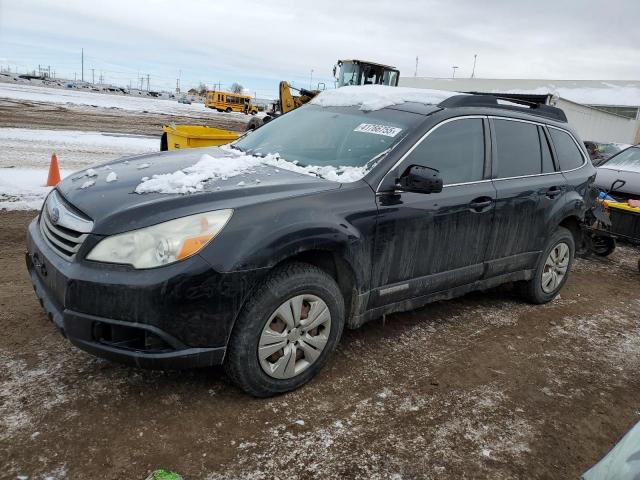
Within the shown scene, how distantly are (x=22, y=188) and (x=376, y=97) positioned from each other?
6175 millimetres

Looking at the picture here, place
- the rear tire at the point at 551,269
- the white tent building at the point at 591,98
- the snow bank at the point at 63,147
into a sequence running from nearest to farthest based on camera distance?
the rear tire at the point at 551,269 < the snow bank at the point at 63,147 < the white tent building at the point at 591,98

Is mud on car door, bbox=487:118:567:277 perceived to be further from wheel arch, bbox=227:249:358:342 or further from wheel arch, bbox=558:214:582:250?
wheel arch, bbox=227:249:358:342

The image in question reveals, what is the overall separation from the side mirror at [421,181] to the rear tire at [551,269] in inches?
84.6

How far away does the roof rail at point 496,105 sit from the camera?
3.97 meters

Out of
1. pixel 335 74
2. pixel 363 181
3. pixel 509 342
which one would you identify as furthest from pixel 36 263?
pixel 335 74

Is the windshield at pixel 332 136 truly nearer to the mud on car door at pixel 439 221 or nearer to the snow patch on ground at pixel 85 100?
the mud on car door at pixel 439 221

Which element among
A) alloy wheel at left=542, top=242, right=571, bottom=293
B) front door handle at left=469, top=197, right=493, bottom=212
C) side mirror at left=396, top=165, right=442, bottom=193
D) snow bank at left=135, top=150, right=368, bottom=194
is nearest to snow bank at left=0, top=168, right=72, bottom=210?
snow bank at left=135, top=150, right=368, bottom=194

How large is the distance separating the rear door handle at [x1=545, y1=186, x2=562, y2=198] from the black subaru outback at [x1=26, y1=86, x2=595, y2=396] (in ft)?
0.06

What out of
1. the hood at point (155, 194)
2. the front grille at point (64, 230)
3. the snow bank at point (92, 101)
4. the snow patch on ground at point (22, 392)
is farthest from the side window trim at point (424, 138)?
the snow bank at point (92, 101)

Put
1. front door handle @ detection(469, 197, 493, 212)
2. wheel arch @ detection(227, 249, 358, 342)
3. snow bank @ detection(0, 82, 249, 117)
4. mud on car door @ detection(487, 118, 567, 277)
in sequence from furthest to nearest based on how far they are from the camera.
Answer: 1. snow bank @ detection(0, 82, 249, 117)
2. mud on car door @ detection(487, 118, 567, 277)
3. front door handle @ detection(469, 197, 493, 212)
4. wheel arch @ detection(227, 249, 358, 342)

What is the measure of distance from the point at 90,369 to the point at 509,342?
321 centimetres

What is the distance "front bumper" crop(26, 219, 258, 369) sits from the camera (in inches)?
100

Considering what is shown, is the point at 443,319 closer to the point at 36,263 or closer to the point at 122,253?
the point at 122,253

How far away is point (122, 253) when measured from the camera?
102 inches
